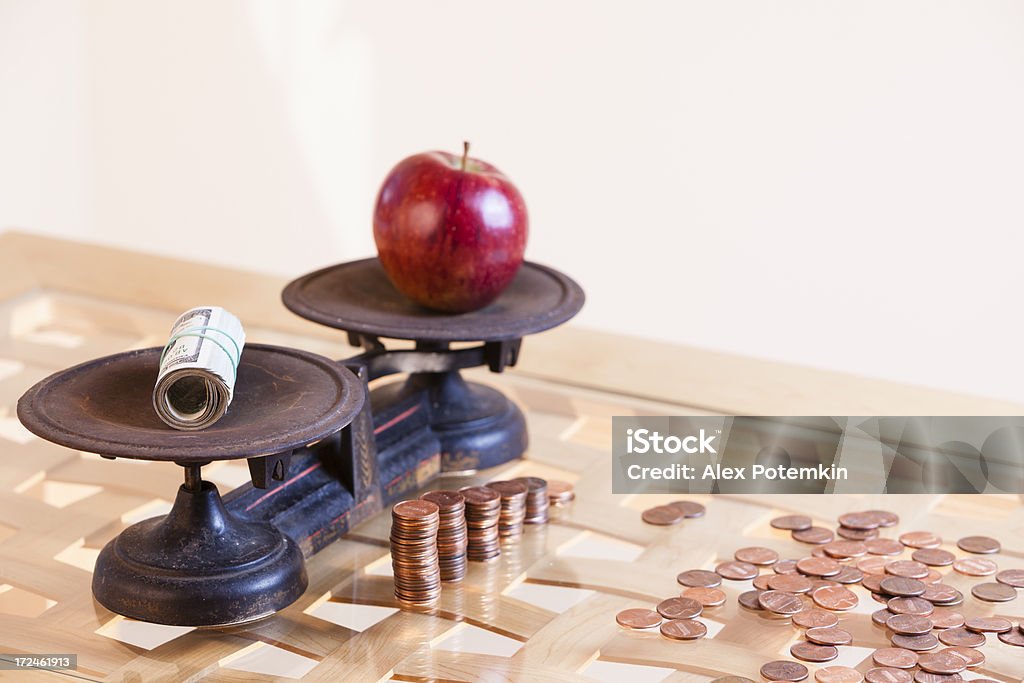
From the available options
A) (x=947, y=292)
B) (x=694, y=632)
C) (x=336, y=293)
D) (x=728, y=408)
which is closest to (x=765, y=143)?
(x=947, y=292)

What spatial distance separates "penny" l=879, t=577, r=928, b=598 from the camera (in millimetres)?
1304

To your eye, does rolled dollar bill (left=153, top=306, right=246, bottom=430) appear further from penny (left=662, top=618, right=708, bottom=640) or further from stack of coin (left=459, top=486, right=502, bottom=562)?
penny (left=662, top=618, right=708, bottom=640)

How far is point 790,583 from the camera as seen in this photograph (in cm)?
132

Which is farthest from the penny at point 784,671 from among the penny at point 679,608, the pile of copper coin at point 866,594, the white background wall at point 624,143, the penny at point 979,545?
the white background wall at point 624,143

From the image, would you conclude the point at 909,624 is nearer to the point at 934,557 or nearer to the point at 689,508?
the point at 934,557

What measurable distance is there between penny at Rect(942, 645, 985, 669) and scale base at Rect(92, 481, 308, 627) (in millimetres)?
568

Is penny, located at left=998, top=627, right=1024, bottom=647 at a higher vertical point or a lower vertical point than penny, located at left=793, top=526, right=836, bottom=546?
lower

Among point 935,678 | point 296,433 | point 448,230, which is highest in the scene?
point 448,230

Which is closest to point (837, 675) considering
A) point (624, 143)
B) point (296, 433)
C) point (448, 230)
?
point (296, 433)

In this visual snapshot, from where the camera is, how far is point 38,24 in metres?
3.79

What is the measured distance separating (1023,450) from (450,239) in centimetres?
69

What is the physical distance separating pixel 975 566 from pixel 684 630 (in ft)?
1.10

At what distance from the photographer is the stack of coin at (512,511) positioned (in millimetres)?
1408

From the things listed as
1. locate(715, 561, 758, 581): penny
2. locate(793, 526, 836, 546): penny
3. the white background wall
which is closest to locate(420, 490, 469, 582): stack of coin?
locate(715, 561, 758, 581): penny
